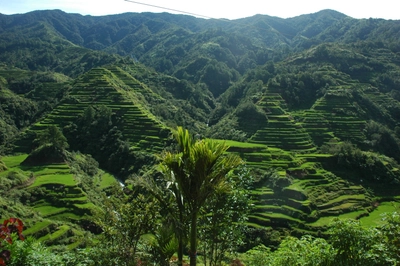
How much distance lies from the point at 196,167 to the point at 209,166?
20 centimetres

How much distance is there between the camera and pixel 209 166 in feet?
16.3

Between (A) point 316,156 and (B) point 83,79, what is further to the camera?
(B) point 83,79

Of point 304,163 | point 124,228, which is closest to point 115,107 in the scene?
point 304,163

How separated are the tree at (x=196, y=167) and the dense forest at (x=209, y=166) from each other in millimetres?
22

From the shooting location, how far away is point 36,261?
5.78m

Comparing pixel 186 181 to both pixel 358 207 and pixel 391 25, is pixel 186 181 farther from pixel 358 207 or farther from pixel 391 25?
pixel 391 25

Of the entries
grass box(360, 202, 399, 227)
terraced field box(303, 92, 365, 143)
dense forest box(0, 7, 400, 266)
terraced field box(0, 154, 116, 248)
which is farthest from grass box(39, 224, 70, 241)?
terraced field box(303, 92, 365, 143)

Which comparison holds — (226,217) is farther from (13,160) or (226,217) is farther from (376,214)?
(13,160)

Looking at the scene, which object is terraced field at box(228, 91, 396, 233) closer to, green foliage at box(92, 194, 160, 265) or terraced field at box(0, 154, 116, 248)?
terraced field at box(0, 154, 116, 248)

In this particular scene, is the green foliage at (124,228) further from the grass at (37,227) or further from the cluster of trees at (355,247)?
the grass at (37,227)

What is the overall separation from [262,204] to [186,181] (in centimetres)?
2904

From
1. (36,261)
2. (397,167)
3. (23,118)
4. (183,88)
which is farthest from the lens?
(183,88)

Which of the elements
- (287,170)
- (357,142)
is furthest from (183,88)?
(287,170)

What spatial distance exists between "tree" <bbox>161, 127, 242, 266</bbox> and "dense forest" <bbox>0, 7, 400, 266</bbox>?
0.02 meters
